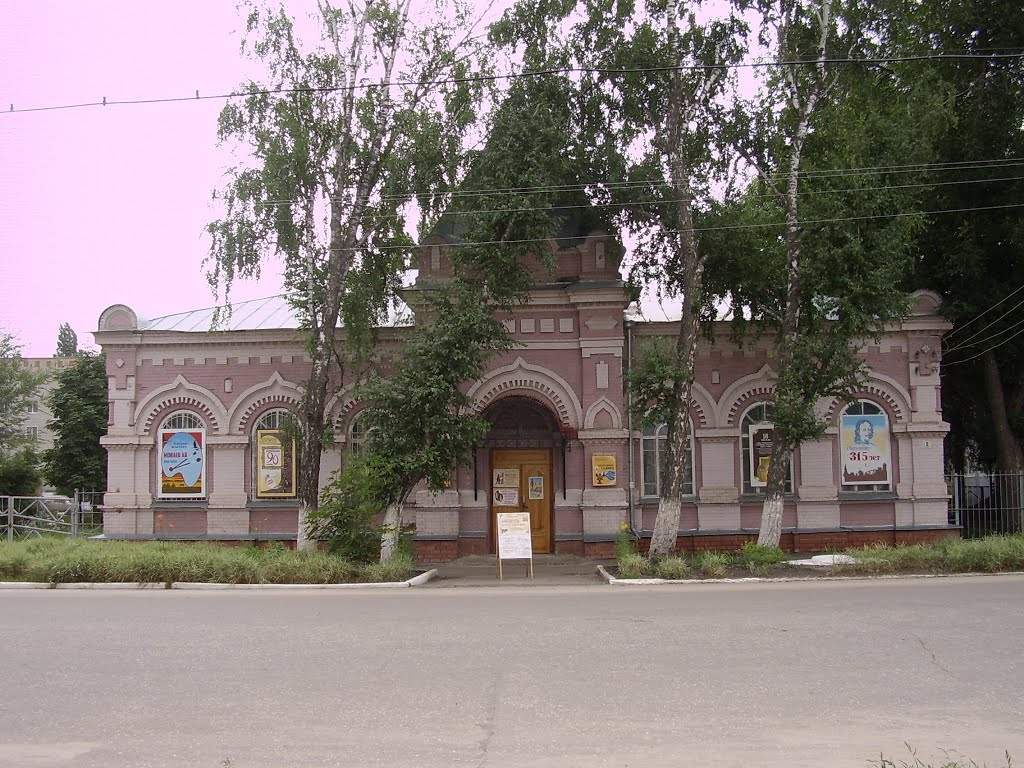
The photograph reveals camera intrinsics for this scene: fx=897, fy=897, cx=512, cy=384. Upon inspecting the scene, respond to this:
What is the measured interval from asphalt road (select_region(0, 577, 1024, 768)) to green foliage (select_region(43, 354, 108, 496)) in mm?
23674

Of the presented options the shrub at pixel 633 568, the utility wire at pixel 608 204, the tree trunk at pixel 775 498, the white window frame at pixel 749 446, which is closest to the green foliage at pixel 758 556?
the tree trunk at pixel 775 498

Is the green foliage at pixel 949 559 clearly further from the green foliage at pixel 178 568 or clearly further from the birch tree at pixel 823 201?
the green foliage at pixel 178 568

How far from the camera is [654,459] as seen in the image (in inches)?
771

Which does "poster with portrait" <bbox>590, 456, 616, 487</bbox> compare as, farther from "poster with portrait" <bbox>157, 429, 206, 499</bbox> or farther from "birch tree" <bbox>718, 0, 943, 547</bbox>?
"poster with portrait" <bbox>157, 429, 206, 499</bbox>

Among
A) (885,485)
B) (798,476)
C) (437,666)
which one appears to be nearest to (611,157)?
(798,476)

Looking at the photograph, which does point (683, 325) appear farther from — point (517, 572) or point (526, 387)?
point (517, 572)

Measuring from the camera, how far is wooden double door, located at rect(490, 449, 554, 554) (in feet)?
64.5

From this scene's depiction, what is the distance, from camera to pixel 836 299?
16641 millimetres

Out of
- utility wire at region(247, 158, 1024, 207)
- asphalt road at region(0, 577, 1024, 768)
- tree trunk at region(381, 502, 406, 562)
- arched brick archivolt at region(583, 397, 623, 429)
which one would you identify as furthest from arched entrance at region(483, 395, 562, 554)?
asphalt road at region(0, 577, 1024, 768)

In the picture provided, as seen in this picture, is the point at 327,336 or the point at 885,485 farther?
the point at 885,485

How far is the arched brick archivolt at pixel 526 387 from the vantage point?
1878 cm

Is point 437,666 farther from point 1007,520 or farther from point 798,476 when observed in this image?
point 1007,520

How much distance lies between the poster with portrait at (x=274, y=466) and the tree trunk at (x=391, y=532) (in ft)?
12.5

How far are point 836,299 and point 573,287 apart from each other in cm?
518
